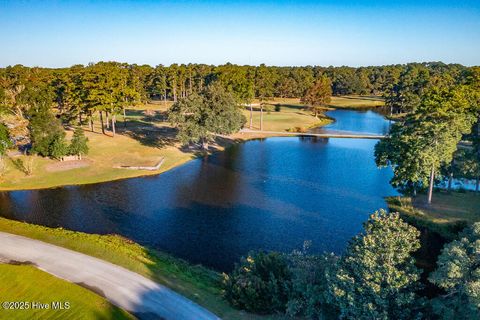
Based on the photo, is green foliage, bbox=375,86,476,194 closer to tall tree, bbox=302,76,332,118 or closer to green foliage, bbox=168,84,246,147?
green foliage, bbox=168,84,246,147

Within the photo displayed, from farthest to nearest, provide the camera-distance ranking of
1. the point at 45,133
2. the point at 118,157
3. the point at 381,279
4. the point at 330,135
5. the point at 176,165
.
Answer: the point at 330,135 < the point at 118,157 < the point at 176,165 < the point at 45,133 < the point at 381,279

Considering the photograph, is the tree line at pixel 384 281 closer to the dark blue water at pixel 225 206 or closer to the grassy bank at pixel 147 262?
the grassy bank at pixel 147 262

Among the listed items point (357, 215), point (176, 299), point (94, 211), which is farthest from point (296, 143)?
point (176, 299)

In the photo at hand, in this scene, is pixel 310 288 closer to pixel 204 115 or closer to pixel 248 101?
pixel 204 115

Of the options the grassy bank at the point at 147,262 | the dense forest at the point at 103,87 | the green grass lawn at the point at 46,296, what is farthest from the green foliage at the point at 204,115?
the green grass lawn at the point at 46,296

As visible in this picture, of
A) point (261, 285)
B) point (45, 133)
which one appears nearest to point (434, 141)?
A: point (261, 285)

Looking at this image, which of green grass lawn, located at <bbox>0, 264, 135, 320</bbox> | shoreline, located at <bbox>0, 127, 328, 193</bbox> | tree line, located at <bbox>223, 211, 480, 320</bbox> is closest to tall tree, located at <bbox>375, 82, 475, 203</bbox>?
tree line, located at <bbox>223, 211, 480, 320</bbox>
